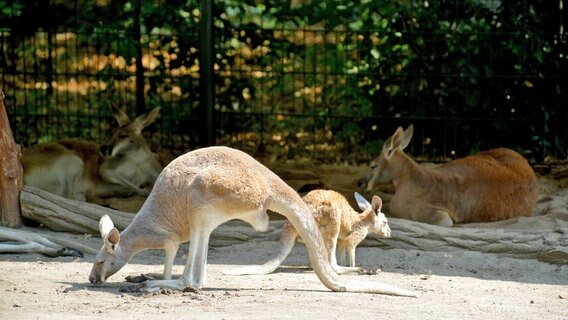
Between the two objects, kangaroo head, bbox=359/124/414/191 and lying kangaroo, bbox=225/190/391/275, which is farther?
kangaroo head, bbox=359/124/414/191

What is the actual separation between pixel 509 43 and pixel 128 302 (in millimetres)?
5774

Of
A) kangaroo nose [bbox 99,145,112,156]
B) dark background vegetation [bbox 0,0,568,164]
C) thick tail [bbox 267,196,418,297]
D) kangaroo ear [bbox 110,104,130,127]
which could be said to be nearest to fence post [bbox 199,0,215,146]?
dark background vegetation [bbox 0,0,568,164]

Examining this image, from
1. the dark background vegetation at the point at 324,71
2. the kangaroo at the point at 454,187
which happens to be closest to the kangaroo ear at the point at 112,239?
the kangaroo at the point at 454,187

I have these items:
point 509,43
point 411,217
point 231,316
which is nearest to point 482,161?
point 411,217

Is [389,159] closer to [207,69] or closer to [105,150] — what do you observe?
[207,69]

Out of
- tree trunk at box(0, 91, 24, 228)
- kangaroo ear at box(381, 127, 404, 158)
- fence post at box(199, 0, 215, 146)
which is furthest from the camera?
fence post at box(199, 0, 215, 146)

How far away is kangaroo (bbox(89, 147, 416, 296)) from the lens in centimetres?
654

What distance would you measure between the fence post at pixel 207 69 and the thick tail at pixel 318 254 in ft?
12.6

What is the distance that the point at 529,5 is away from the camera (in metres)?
11.1

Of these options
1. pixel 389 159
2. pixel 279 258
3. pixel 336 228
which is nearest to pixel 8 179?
pixel 279 258

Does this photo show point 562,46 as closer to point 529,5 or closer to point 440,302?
point 529,5

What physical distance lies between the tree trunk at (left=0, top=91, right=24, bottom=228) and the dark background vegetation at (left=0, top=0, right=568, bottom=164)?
8.91 ft

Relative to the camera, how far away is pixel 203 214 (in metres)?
6.51

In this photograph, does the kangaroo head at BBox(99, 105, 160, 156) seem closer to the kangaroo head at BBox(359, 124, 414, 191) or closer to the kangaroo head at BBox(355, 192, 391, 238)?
the kangaroo head at BBox(359, 124, 414, 191)
